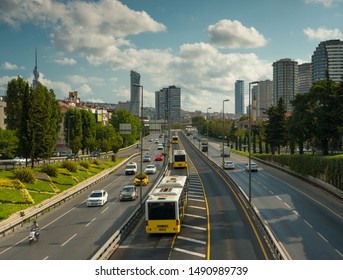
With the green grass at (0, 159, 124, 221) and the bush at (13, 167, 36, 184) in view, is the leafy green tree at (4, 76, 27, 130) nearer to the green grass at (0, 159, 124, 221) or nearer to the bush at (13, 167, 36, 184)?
the green grass at (0, 159, 124, 221)

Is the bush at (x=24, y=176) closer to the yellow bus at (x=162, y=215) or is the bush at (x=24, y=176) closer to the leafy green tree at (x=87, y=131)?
the yellow bus at (x=162, y=215)

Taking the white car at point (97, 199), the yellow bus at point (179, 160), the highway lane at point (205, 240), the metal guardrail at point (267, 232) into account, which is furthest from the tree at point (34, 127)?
the highway lane at point (205, 240)

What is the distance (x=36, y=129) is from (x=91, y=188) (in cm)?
1191

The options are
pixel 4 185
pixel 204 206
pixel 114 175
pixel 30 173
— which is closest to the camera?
pixel 204 206

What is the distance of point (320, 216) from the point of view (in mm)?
36906

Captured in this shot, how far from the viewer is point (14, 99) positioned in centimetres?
7325

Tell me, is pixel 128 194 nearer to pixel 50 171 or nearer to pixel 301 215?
pixel 50 171

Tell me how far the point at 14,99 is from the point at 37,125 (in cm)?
1529

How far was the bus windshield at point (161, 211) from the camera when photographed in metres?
28.5

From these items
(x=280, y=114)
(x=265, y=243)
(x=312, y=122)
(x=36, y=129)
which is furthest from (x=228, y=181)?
(x=280, y=114)

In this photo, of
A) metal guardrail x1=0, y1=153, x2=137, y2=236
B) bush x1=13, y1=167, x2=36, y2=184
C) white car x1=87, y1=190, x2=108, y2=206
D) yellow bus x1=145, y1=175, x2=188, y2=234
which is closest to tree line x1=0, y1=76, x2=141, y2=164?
metal guardrail x1=0, y1=153, x2=137, y2=236

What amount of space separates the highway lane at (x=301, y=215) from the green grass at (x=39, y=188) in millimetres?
22883

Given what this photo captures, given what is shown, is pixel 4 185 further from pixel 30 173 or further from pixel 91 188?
pixel 91 188

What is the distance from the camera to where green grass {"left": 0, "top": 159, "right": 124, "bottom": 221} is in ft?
131
